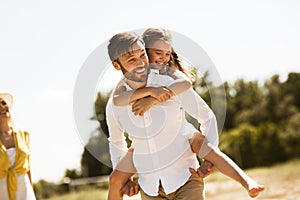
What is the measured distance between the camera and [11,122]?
4.79 meters

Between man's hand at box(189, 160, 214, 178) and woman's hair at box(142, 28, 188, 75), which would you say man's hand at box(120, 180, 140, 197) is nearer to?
man's hand at box(189, 160, 214, 178)

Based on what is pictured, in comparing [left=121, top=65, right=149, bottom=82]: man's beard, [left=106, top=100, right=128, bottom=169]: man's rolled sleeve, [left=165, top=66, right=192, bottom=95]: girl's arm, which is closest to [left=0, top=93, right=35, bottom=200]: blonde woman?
[left=106, top=100, right=128, bottom=169]: man's rolled sleeve

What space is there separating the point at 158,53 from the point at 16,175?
2.23 metres

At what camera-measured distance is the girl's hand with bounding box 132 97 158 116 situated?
273 cm

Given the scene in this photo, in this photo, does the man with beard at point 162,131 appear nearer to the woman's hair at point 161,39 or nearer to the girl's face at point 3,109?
the woman's hair at point 161,39

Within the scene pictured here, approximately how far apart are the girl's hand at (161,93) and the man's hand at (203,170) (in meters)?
0.35

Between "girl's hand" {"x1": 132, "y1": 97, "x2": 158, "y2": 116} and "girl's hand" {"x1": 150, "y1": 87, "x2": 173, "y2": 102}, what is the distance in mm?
28

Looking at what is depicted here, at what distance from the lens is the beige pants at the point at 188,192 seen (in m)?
2.70

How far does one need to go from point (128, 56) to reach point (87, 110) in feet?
1.38

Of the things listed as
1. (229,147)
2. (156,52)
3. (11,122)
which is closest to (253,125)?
(229,147)

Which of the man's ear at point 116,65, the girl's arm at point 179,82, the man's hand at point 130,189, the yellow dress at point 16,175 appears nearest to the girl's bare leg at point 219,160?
the girl's arm at point 179,82

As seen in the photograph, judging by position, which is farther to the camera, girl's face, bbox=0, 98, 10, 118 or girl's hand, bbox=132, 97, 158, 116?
girl's face, bbox=0, 98, 10, 118

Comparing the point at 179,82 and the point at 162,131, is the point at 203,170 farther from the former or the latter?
the point at 179,82

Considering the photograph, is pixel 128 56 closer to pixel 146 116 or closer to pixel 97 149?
pixel 146 116
